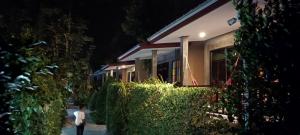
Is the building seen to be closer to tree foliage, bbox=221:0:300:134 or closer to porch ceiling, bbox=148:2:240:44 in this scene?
porch ceiling, bbox=148:2:240:44

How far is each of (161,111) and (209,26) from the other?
13.7ft

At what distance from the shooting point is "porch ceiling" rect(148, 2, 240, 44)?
10.2m

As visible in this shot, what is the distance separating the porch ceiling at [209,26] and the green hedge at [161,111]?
213cm

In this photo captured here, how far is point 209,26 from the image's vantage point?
13.1 meters

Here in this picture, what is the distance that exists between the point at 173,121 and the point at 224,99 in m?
4.59

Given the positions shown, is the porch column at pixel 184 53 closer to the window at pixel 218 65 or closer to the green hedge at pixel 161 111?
the window at pixel 218 65

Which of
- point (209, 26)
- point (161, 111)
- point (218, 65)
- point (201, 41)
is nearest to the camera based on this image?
point (161, 111)

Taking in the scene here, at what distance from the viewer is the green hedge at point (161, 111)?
789 centimetres

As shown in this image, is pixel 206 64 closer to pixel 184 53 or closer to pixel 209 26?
pixel 184 53

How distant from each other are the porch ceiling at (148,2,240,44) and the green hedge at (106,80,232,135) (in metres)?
2.13

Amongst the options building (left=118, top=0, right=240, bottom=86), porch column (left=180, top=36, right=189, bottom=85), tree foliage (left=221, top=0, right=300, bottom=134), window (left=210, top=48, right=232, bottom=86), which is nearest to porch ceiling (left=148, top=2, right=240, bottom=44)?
building (left=118, top=0, right=240, bottom=86)

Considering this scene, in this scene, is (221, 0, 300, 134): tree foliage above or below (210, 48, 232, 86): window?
below

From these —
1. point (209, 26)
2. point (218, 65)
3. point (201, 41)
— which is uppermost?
point (201, 41)

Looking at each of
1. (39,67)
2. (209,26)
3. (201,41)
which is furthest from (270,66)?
(201,41)
